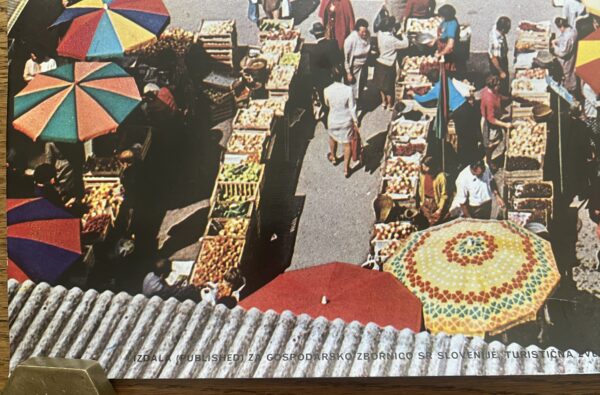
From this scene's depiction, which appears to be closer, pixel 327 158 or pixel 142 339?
pixel 142 339

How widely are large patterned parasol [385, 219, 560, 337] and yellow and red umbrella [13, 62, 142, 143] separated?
1.14m

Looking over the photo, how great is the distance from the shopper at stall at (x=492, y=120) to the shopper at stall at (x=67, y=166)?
1462mm

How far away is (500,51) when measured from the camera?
2.34 metres

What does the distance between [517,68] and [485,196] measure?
49 centimetres

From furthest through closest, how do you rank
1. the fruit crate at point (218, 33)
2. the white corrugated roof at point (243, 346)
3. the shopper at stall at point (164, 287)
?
the fruit crate at point (218, 33) → the shopper at stall at point (164, 287) → the white corrugated roof at point (243, 346)

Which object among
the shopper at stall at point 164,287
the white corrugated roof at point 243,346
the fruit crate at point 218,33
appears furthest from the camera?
the fruit crate at point 218,33

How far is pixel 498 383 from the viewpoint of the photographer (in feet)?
7.11

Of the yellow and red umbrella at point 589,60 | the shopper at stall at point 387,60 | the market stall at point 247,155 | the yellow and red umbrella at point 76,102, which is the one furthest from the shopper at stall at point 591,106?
the yellow and red umbrella at point 76,102

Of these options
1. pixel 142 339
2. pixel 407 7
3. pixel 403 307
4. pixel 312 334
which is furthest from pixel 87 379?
pixel 407 7

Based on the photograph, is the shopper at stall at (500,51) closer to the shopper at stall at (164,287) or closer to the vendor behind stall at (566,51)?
the vendor behind stall at (566,51)

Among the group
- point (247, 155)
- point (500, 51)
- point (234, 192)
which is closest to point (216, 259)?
point (234, 192)

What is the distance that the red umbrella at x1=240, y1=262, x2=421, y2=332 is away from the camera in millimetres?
2205

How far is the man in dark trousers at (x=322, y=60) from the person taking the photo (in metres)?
2.35

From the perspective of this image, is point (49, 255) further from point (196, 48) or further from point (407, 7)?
point (407, 7)
